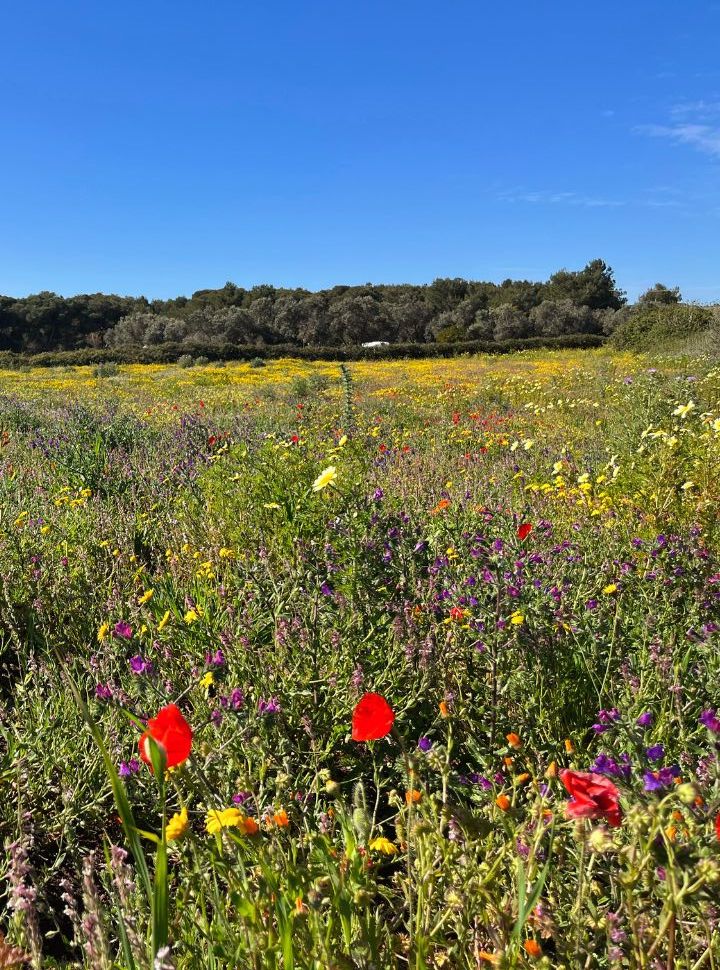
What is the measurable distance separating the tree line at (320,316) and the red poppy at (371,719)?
41.0 m

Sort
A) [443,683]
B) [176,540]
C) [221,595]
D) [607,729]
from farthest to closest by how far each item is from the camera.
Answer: [176,540] < [221,595] < [443,683] < [607,729]

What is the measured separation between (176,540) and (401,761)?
240 centimetres

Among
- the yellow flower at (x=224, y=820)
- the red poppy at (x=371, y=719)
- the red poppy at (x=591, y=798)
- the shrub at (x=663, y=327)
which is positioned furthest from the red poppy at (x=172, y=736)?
the shrub at (x=663, y=327)

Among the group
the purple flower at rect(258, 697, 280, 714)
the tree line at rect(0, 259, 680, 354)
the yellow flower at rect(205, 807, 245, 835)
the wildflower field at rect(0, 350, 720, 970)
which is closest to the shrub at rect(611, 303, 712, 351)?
the tree line at rect(0, 259, 680, 354)

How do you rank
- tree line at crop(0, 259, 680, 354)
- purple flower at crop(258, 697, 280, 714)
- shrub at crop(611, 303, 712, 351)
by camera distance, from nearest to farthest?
purple flower at crop(258, 697, 280, 714), shrub at crop(611, 303, 712, 351), tree line at crop(0, 259, 680, 354)

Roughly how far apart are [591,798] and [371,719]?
1.03ft

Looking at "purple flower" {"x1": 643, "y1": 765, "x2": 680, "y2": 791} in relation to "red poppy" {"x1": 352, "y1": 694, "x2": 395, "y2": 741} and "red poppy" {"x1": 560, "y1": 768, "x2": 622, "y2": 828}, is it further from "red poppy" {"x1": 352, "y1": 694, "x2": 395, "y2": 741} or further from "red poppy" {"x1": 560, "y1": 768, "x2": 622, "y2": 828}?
"red poppy" {"x1": 352, "y1": 694, "x2": 395, "y2": 741}

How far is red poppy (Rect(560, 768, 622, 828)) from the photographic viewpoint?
80 centimetres

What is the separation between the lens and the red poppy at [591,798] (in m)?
0.80

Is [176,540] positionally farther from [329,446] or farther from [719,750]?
[719,750]

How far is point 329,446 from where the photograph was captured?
4.68m

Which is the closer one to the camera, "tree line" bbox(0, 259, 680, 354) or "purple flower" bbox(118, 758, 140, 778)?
"purple flower" bbox(118, 758, 140, 778)

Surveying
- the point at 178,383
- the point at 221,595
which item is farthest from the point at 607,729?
the point at 178,383

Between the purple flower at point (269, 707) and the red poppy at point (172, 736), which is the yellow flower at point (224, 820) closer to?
the red poppy at point (172, 736)
